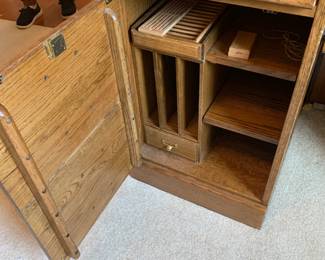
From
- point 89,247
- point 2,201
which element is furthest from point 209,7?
point 2,201

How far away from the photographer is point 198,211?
127 cm

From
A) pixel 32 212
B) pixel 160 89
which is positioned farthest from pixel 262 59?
pixel 32 212

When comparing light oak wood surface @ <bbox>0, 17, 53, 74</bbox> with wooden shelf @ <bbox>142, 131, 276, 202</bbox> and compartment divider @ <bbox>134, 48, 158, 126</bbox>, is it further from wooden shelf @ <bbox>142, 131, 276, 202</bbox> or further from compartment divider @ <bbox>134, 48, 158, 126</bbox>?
wooden shelf @ <bbox>142, 131, 276, 202</bbox>

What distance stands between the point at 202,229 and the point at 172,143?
1.11 feet

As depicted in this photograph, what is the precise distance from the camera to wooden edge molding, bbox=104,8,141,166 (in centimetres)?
92

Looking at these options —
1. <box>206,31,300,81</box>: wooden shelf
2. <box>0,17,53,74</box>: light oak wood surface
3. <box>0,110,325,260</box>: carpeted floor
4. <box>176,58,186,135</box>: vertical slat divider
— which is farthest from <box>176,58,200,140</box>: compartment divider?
<box>0,17,53,74</box>: light oak wood surface

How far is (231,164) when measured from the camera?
128 cm

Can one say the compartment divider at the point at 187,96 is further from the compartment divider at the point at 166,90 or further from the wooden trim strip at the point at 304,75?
the wooden trim strip at the point at 304,75

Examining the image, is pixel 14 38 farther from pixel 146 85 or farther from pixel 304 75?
pixel 304 75

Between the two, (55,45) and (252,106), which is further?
(252,106)

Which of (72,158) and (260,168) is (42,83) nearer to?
(72,158)

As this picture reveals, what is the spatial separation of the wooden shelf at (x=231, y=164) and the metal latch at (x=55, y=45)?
648 mm

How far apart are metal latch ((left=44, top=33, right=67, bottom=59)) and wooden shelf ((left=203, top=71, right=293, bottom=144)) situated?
53 cm

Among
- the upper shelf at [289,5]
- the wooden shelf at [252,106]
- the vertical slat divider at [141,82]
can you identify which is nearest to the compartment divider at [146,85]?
the vertical slat divider at [141,82]
